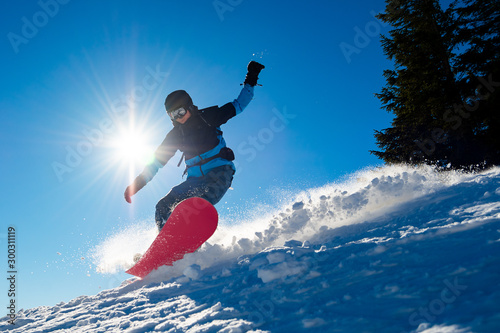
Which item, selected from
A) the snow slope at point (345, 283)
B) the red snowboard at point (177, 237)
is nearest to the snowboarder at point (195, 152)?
the red snowboard at point (177, 237)

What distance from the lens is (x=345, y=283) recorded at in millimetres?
1860

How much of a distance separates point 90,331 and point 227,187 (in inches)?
120

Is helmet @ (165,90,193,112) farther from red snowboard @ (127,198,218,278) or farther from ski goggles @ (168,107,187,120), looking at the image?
red snowboard @ (127,198,218,278)

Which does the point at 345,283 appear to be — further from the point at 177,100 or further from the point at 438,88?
the point at 438,88

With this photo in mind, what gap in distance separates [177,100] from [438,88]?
774 centimetres

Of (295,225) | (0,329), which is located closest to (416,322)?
(295,225)

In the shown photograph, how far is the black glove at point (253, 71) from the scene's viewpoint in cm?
579

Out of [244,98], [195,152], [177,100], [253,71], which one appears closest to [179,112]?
[177,100]

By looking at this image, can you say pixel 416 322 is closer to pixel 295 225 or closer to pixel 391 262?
pixel 391 262

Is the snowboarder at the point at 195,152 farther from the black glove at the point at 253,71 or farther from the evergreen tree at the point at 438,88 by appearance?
the evergreen tree at the point at 438,88

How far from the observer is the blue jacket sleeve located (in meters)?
5.72

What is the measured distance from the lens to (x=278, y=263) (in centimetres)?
239

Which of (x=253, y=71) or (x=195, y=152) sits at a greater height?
(x=253, y=71)

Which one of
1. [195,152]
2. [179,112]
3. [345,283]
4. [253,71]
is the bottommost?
[345,283]
